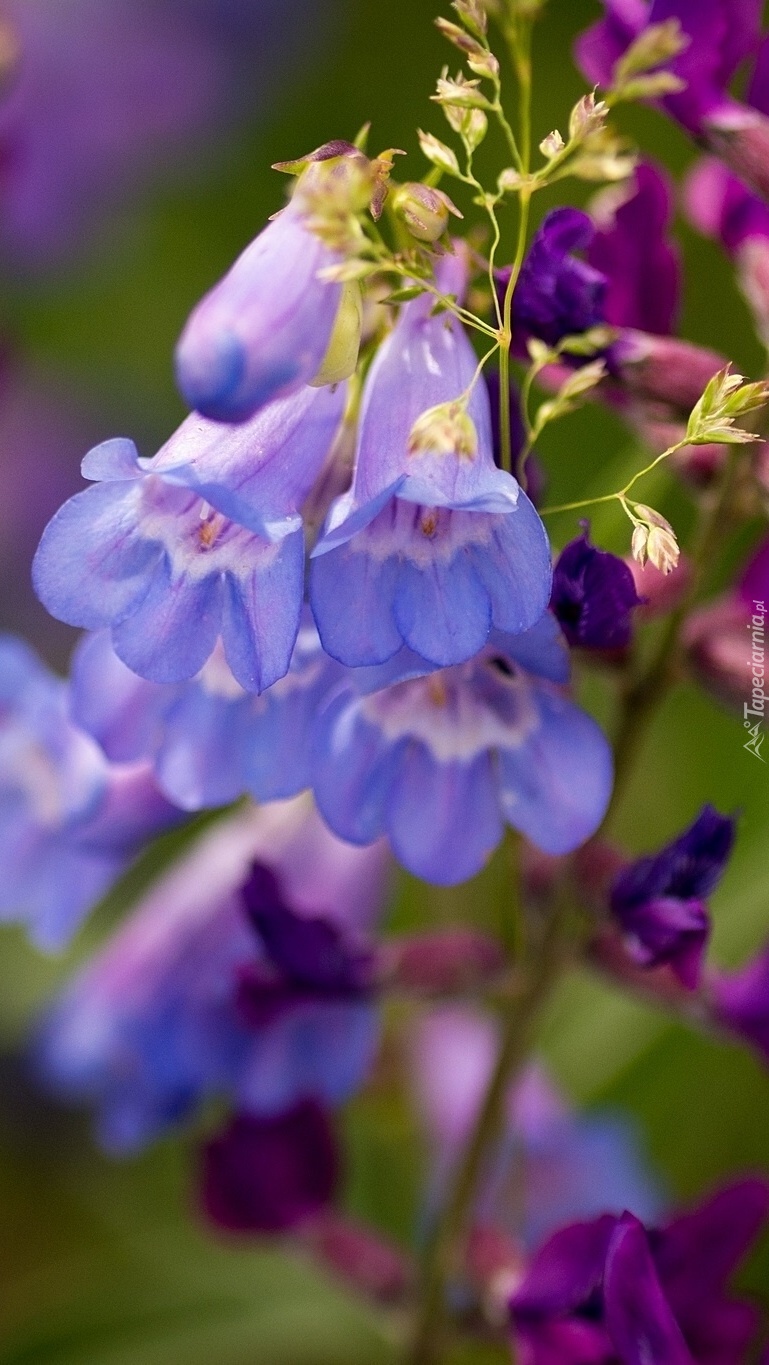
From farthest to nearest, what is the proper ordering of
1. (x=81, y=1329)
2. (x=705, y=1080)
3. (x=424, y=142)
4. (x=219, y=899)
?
(x=705, y=1080), (x=81, y=1329), (x=219, y=899), (x=424, y=142)

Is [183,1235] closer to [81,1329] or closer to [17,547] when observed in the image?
[81,1329]

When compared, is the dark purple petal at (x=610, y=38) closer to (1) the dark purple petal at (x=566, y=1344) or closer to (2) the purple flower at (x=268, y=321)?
(2) the purple flower at (x=268, y=321)

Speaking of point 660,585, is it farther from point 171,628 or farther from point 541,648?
point 171,628

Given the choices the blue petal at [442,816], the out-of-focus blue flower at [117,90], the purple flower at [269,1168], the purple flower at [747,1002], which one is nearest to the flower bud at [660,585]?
the blue petal at [442,816]

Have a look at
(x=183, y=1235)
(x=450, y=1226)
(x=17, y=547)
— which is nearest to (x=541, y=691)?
(x=450, y=1226)

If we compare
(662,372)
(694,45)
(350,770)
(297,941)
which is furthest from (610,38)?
(297,941)

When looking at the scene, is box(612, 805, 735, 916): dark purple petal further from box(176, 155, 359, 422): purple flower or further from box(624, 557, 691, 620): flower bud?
box(176, 155, 359, 422): purple flower
